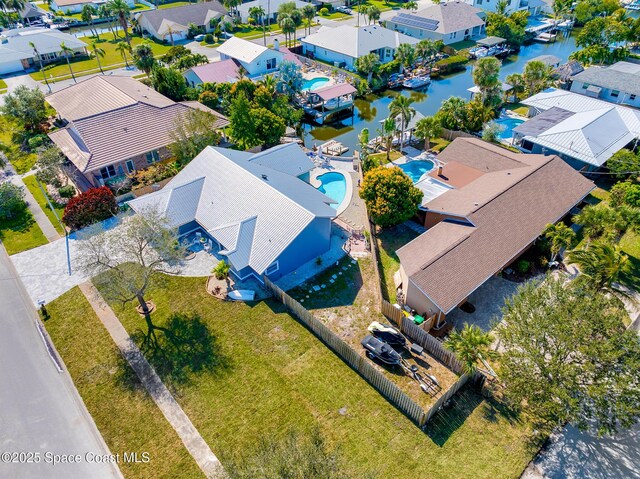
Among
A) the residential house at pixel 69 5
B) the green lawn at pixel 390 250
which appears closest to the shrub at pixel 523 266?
the green lawn at pixel 390 250

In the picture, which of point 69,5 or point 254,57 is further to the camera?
point 69,5

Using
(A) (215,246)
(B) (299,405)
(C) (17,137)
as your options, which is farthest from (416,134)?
(C) (17,137)

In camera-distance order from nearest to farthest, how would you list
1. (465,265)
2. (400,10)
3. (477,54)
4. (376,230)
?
(465,265) → (376,230) → (477,54) → (400,10)

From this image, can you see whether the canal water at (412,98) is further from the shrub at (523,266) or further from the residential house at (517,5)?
the shrub at (523,266)

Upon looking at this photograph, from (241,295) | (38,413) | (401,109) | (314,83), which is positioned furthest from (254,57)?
(38,413)

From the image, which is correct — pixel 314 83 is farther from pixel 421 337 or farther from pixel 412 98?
pixel 421 337

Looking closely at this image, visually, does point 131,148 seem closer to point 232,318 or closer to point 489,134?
point 232,318

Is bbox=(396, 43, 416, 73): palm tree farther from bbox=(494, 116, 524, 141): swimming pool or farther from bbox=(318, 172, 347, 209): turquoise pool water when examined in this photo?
bbox=(318, 172, 347, 209): turquoise pool water
